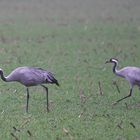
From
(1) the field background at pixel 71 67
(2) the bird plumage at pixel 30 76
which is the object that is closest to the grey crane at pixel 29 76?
(2) the bird plumage at pixel 30 76

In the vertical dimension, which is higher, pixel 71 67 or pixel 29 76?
pixel 29 76

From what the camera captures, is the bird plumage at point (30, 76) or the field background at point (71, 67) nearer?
the field background at point (71, 67)

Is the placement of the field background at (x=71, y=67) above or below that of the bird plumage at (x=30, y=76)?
below

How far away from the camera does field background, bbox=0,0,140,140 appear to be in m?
9.46

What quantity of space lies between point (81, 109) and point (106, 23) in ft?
54.3

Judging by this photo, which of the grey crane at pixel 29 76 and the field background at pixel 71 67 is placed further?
the grey crane at pixel 29 76

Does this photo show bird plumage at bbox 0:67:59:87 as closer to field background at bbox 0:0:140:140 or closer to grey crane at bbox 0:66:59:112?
grey crane at bbox 0:66:59:112

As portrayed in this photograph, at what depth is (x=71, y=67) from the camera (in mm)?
15984

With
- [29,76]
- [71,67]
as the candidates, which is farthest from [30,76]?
[71,67]

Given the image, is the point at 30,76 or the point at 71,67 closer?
the point at 30,76

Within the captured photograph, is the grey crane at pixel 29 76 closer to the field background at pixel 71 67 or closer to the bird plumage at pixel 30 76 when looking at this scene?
the bird plumage at pixel 30 76

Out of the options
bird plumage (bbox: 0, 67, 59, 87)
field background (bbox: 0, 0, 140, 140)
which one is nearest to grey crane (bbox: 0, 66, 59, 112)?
bird plumage (bbox: 0, 67, 59, 87)

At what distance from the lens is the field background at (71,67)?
31.0 feet

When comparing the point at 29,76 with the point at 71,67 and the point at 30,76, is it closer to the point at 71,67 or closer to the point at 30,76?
the point at 30,76
